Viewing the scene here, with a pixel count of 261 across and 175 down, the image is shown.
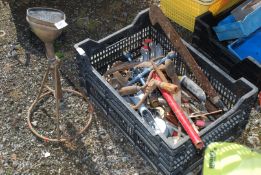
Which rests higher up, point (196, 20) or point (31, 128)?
point (196, 20)

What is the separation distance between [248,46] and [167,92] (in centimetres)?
152

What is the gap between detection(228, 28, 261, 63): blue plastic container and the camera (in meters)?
4.88

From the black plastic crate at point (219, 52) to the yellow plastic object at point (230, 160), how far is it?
1107mm

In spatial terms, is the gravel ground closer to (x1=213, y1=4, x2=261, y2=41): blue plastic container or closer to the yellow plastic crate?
the yellow plastic crate

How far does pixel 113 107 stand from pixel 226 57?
1.51m

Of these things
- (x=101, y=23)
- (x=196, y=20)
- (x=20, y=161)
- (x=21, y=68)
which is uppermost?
(x=196, y=20)

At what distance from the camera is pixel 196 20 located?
16.1 ft

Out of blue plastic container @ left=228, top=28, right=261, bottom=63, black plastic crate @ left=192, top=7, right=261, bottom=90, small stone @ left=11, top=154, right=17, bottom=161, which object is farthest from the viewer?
blue plastic container @ left=228, top=28, right=261, bottom=63

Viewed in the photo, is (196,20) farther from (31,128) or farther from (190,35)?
(31,128)

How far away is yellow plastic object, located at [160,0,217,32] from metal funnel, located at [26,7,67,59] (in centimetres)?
205

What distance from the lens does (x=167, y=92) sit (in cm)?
405

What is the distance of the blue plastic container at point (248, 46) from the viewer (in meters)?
4.88

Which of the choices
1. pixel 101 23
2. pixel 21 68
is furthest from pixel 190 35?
pixel 21 68

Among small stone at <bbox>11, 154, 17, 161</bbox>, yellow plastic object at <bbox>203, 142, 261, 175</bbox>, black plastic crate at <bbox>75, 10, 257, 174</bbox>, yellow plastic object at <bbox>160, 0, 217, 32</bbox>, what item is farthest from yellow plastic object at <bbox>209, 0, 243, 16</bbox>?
small stone at <bbox>11, 154, 17, 161</bbox>
